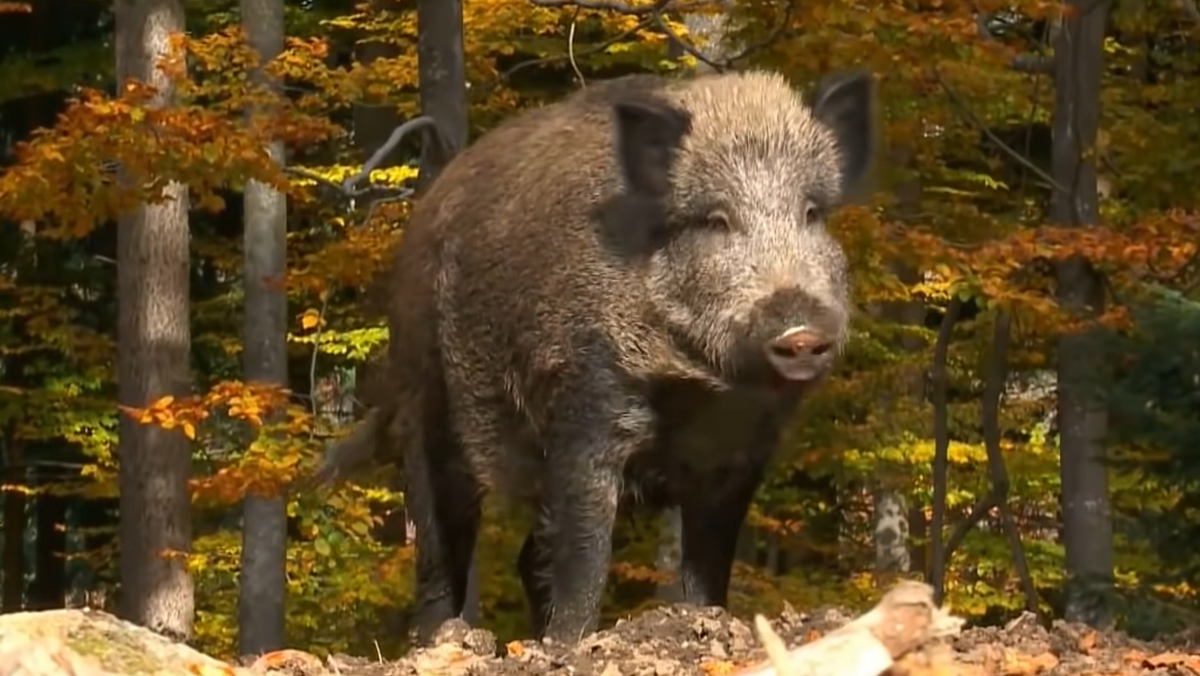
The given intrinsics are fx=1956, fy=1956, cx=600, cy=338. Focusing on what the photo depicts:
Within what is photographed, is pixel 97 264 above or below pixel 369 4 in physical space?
below

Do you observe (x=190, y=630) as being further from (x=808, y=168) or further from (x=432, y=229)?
(x=808, y=168)

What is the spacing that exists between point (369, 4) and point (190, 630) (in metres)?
5.11

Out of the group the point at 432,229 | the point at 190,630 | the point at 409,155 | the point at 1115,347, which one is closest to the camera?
the point at 432,229

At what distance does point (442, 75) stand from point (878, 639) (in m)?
8.06

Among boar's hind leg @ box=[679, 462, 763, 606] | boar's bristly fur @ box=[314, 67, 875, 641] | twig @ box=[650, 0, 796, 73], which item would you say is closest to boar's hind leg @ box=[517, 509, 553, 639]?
boar's bristly fur @ box=[314, 67, 875, 641]

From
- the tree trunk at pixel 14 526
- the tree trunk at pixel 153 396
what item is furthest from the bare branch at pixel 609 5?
the tree trunk at pixel 14 526

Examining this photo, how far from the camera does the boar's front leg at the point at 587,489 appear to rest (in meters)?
6.28

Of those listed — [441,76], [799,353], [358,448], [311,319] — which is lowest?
[358,448]

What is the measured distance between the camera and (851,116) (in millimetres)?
6840

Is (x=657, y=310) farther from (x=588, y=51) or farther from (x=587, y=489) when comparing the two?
(x=588, y=51)

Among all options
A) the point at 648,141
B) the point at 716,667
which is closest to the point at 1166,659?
the point at 716,667

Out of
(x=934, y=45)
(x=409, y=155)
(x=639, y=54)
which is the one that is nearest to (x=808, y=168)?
(x=934, y=45)

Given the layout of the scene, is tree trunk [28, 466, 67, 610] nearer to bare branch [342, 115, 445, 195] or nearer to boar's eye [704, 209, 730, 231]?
bare branch [342, 115, 445, 195]

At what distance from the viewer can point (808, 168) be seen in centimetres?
645
